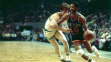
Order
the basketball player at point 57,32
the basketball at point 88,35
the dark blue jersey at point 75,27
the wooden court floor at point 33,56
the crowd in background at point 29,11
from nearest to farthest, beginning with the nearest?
the basketball at point 88,35
the dark blue jersey at point 75,27
the basketball player at point 57,32
the wooden court floor at point 33,56
the crowd in background at point 29,11

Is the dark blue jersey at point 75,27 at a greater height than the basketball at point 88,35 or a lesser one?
greater

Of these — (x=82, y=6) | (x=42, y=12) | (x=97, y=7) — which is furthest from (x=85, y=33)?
(x=42, y=12)

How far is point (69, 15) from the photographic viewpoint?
454 cm

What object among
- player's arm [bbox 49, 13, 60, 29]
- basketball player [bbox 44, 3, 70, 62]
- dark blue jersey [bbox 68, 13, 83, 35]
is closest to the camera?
dark blue jersey [bbox 68, 13, 83, 35]

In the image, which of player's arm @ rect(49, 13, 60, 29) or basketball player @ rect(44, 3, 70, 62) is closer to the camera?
player's arm @ rect(49, 13, 60, 29)

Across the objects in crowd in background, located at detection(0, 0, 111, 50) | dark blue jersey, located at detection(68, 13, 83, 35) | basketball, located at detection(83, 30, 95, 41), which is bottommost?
basketball, located at detection(83, 30, 95, 41)

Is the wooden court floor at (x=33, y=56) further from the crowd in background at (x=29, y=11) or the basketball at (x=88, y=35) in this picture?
the crowd in background at (x=29, y=11)

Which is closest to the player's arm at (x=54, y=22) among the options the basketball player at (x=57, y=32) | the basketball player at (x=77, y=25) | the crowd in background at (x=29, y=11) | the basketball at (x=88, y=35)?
the basketball player at (x=57, y=32)

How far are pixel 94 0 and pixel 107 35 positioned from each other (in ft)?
56.3

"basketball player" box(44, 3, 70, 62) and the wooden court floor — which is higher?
"basketball player" box(44, 3, 70, 62)

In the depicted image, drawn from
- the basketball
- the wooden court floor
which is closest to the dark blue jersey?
the basketball

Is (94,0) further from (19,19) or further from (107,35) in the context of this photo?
(107,35)

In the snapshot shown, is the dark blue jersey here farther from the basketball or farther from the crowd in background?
the crowd in background

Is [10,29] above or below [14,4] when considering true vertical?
below
